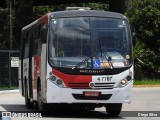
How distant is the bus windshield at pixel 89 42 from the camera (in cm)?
1591

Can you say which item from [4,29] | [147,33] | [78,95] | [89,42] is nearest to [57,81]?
[78,95]

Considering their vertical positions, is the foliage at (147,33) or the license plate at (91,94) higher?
the license plate at (91,94)

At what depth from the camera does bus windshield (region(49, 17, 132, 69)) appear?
52.2 ft

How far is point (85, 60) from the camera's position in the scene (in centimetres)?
1588

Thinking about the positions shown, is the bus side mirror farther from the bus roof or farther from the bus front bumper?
the bus front bumper

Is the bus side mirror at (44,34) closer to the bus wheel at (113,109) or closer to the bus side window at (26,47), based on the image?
the bus wheel at (113,109)

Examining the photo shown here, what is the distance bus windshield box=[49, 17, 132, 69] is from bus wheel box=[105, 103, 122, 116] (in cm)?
136

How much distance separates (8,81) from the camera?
36.4m

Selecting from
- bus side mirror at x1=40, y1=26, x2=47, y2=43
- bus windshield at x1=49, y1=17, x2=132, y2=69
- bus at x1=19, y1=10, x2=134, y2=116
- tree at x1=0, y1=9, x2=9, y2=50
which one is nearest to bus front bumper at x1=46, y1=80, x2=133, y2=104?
bus at x1=19, y1=10, x2=134, y2=116

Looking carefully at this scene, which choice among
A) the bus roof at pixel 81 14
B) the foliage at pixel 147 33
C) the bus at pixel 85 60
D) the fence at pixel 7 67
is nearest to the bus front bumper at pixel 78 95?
the bus at pixel 85 60

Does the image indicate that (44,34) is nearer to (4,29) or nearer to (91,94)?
(91,94)

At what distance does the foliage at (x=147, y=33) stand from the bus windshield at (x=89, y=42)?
21514 mm

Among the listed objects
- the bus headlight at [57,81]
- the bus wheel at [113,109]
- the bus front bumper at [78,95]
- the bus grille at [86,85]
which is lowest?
the bus wheel at [113,109]

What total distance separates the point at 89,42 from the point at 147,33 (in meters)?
22.6
